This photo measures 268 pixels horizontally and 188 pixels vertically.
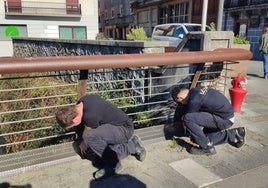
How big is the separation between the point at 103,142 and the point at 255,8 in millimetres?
17194

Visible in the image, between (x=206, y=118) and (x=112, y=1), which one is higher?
(x=112, y=1)

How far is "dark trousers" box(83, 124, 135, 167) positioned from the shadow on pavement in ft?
0.59

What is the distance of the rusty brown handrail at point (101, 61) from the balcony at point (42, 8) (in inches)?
1007

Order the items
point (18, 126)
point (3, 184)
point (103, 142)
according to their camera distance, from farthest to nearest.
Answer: point (18, 126) → point (103, 142) → point (3, 184)

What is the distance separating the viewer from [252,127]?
450 cm

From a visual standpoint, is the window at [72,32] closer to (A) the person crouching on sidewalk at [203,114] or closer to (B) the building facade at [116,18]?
(B) the building facade at [116,18]

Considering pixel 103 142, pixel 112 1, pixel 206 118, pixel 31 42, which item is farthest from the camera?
pixel 112 1

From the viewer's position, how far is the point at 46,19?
27203 millimetres

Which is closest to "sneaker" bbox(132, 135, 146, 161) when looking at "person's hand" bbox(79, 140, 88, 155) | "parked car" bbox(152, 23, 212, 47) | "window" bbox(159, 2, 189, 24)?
"person's hand" bbox(79, 140, 88, 155)

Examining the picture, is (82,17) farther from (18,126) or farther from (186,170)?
(186,170)

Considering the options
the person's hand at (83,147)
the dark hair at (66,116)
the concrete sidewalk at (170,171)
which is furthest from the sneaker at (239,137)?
the dark hair at (66,116)

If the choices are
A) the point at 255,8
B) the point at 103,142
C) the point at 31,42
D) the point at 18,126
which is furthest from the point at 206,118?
the point at 255,8

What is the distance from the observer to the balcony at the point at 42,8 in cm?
2581

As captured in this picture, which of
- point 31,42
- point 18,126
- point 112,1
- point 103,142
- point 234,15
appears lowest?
point 18,126
